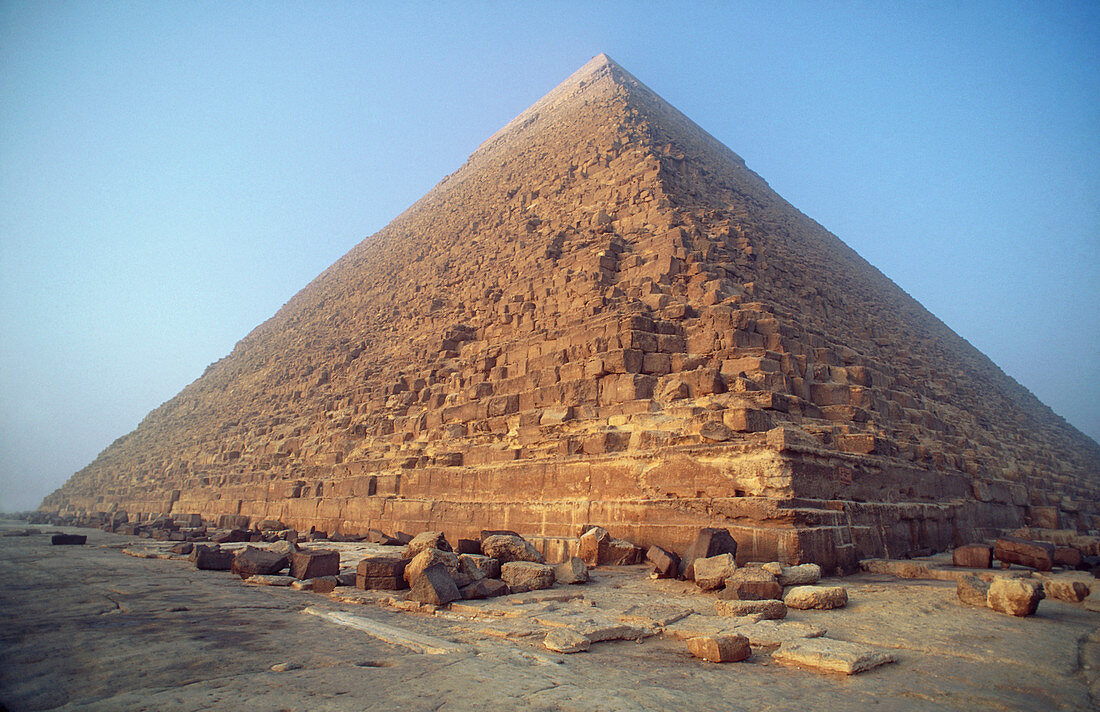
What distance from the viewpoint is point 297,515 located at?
1193cm

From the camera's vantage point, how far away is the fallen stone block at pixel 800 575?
440cm

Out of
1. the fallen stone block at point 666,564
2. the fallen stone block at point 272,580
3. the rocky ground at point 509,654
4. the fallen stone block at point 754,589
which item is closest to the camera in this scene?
the rocky ground at point 509,654

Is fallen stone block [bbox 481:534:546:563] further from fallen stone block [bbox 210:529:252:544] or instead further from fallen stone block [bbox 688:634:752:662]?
fallen stone block [bbox 210:529:252:544]

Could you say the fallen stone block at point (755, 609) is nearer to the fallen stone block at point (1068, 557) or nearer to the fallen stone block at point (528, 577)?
the fallen stone block at point (528, 577)

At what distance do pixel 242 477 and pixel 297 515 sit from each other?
3796 millimetres

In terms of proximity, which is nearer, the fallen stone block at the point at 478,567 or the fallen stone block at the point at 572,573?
the fallen stone block at the point at 478,567

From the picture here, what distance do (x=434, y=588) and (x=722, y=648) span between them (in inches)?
81.0

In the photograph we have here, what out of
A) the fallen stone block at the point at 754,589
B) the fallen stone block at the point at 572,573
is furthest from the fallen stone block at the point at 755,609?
the fallen stone block at the point at 572,573

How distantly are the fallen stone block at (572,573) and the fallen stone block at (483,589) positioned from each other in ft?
1.51

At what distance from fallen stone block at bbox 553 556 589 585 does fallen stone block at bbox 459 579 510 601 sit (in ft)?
1.51

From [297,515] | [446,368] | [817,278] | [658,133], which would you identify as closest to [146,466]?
[297,515]

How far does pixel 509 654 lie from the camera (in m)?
2.81

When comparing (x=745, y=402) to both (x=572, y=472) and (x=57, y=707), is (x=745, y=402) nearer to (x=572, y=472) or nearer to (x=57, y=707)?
(x=572, y=472)

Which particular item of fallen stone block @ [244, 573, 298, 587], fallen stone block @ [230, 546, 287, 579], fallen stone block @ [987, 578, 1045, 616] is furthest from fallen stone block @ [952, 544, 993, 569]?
fallen stone block @ [230, 546, 287, 579]
